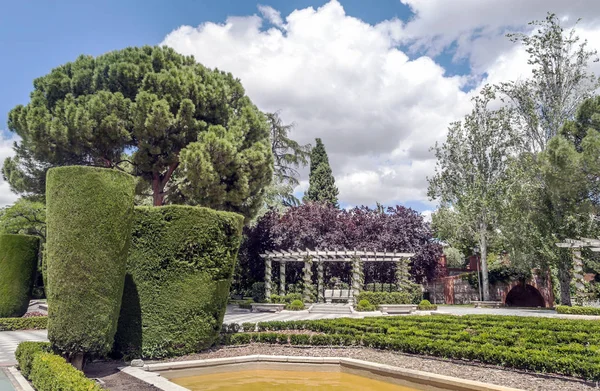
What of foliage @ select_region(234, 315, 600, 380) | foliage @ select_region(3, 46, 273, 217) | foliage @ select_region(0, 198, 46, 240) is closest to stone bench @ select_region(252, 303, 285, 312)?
foliage @ select_region(3, 46, 273, 217)

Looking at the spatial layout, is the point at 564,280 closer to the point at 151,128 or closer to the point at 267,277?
the point at 267,277

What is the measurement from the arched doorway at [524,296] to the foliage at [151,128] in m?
21.3

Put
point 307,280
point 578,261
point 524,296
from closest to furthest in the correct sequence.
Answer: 1. point 578,261
2. point 307,280
3. point 524,296

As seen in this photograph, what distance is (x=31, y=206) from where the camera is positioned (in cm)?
2202

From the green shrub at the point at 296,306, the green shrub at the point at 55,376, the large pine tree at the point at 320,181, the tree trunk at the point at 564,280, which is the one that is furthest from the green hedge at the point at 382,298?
the large pine tree at the point at 320,181

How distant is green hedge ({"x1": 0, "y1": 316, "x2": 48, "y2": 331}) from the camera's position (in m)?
14.7

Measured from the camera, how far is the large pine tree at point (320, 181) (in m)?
40.4

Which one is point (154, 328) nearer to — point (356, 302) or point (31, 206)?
point (356, 302)

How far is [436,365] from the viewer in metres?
8.44

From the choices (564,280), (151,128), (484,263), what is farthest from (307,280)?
(564,280)

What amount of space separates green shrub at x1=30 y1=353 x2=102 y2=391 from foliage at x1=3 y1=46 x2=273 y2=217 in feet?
37.2

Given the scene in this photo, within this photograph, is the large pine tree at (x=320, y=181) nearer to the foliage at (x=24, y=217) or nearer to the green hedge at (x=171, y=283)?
the foliage at (x=24, y=217)

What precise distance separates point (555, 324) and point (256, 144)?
13.1m

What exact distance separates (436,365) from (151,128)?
1404cm
